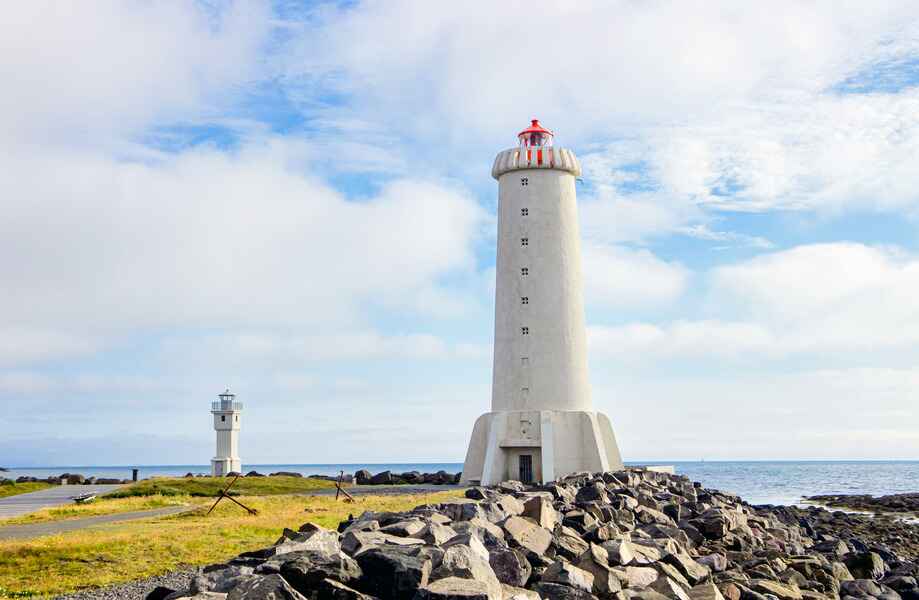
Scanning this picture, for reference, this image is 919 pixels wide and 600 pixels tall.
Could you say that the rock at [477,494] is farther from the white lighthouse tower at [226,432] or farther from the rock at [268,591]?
the white lighthouse tower at [226,432]

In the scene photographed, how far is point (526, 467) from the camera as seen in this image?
2966 centimetres

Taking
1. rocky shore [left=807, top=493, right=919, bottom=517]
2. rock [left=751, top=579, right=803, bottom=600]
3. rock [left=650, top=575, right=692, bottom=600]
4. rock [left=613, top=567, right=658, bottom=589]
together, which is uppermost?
rock [left=613, top=567, right=658, bottom=589]

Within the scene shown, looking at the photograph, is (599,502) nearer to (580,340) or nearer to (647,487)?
(647,487)

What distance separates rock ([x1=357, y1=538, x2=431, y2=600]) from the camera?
858 cm

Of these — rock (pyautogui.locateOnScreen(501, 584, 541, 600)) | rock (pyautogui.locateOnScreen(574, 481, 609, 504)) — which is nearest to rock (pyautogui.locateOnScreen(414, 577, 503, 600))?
rock (pyautogui.locateOnScreen(501, 584, 541, 600))

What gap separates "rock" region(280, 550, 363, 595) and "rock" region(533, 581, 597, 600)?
2012 mm

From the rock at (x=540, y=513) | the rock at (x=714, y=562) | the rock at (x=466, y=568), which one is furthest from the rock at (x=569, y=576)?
the rock at (x=714, y=562)

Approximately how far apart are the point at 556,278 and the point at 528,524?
1809cm

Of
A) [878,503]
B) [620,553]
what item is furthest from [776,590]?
[878,503]

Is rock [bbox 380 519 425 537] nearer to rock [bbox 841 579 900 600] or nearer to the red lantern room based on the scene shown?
rock [bbox 841 579 900 600]

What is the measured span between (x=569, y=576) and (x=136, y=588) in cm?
654

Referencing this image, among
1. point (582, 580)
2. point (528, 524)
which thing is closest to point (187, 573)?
point (528, 524)

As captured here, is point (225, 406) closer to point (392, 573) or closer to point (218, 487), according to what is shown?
point (218, 487)

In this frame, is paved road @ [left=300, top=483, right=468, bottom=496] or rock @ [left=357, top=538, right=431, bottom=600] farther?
paved road @ [left=300, top=483, right=468, bottom=496]
